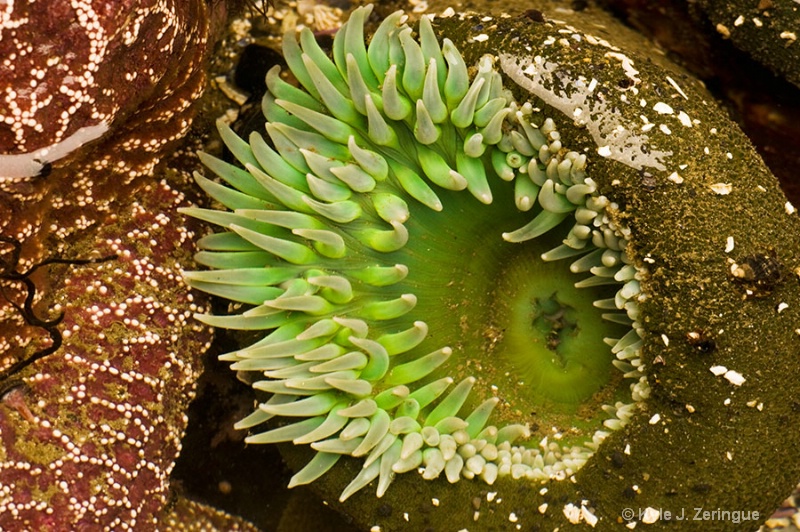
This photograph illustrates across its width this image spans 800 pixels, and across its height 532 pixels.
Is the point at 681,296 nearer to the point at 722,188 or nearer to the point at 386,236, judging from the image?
the point at 722,188

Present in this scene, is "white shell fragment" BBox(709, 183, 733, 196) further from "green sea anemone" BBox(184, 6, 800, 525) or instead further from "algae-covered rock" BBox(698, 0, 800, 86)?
"algae-covered rock" BBox(698, 0, 800, 86)

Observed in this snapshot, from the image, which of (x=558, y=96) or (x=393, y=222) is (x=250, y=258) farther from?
(x=558, y=96)

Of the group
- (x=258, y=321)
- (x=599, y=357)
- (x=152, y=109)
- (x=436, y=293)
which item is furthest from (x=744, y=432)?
(x=152, y=109)

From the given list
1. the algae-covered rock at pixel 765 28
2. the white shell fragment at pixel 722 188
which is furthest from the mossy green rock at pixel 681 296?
the algae-covered rock at pixel 765 28

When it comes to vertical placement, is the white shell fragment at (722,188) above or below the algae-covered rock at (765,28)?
below

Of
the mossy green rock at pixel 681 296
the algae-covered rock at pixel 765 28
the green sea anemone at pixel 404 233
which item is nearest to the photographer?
the mossy green rock at pixel 681 296

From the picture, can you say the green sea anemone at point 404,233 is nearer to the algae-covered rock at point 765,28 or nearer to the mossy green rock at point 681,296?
the mossy green rock at point 681,296
